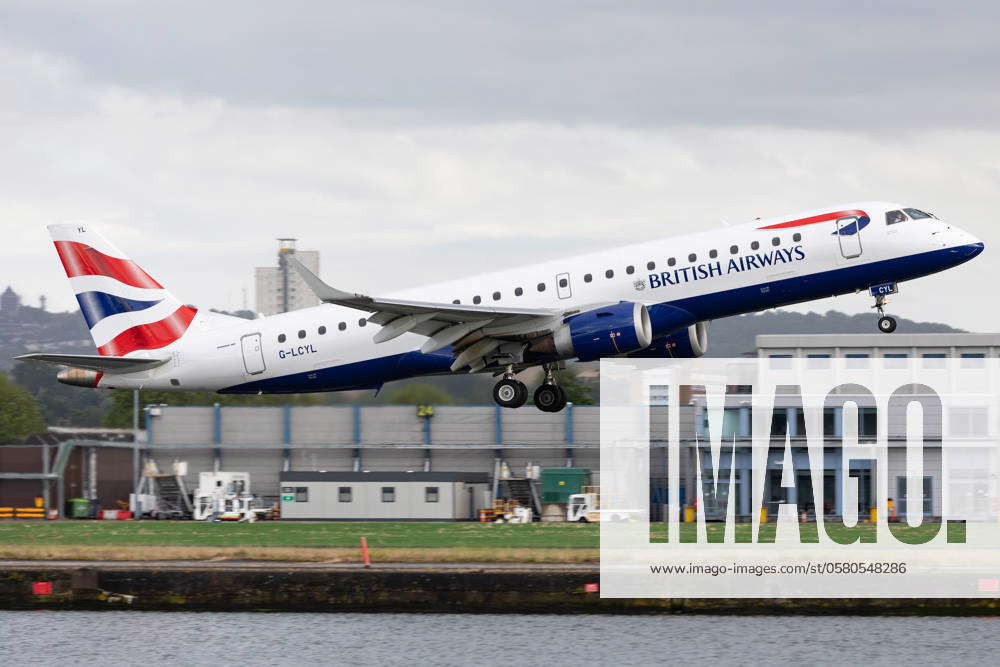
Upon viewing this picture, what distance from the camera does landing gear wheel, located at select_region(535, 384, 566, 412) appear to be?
1759 inches

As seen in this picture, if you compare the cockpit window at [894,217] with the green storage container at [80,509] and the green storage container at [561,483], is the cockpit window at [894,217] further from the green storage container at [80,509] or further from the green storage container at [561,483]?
the green storage container at [80,509]

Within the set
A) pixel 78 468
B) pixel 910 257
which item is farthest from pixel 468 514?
pixel 910 257

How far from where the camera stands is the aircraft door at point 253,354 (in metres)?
45.9

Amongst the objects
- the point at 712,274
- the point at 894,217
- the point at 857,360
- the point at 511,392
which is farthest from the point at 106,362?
the point at 857,360

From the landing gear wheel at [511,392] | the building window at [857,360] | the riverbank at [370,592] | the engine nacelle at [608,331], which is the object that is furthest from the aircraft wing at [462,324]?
the building window at [857,360]

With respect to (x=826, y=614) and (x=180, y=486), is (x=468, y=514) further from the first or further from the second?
(x=826, y=614)

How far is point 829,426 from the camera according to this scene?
211 feet

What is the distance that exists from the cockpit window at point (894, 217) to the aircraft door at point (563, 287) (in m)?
9.22

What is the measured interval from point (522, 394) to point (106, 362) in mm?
13751

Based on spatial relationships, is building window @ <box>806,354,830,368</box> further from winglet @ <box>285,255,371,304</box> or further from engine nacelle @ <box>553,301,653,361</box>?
winglet @ <box>285,255,371,304</box>

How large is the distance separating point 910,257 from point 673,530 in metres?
12.2

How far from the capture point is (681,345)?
45.4 metres

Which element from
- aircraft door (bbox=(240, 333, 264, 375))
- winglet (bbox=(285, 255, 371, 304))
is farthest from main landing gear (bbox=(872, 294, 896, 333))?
aircraft door (bbox=(240, 333, 264, 375))

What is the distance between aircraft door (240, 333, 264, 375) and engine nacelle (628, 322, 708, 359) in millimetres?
11850
